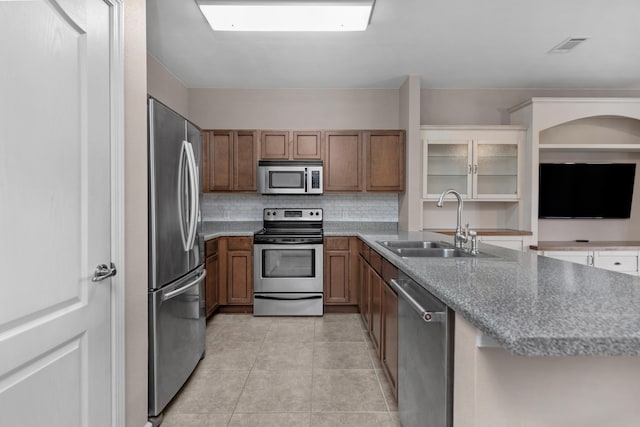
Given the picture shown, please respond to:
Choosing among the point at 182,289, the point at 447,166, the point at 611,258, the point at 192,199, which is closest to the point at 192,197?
the point at 192,199

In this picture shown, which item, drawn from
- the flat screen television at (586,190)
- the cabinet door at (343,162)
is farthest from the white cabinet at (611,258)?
the cabinet door at (343,162)

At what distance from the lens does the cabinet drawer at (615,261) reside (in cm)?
363

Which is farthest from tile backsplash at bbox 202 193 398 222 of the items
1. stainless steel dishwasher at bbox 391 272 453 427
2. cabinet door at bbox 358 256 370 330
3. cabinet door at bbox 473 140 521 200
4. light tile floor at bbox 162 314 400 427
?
stainless steel dishwasher at bbox 391 272 453 427

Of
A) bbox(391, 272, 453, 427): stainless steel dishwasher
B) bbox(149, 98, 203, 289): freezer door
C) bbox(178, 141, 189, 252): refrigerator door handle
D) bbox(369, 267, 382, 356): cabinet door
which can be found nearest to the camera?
bbox(391, 272, 453, 427): stainless steel dishwasher

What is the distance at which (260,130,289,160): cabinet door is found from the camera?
13.4 ft

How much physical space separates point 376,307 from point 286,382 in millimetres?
852

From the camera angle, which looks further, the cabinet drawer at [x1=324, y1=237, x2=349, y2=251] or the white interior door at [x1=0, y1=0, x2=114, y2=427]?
the cabinet drawer at [x1=324, y1=237, x2=349, y2=251]

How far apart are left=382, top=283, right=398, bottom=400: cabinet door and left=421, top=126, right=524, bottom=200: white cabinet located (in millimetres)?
2125

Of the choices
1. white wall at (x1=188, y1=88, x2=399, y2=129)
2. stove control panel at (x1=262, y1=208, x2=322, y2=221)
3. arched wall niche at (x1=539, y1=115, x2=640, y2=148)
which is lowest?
stove control panel at (x1=262, y1=208, x2=322, y2=221)

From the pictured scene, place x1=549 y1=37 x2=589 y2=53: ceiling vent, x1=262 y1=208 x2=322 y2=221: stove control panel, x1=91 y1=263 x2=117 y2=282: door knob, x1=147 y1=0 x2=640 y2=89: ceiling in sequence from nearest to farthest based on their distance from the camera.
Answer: x1=91 y1=263 x2=117 y2=282: door knob → x1=147 y1=0 x2=640 y2=89: ceiling → x1=549 y1=37 x2=589 y2=53: ceiling vent → x1=262 y1=208 x2=322 y2=221: stove control panel

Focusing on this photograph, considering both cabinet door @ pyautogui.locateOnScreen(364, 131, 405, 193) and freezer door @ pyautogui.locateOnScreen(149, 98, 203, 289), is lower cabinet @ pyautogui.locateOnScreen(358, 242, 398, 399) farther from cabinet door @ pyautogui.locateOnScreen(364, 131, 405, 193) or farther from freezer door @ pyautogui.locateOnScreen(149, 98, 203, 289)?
freezer door @ pyautogui.locateOnScreen(149, 98, 203, 289)

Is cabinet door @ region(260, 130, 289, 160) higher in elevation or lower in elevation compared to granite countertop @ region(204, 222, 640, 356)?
higher

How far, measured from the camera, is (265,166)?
4.04 m

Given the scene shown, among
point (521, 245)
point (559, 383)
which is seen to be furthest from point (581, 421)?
point (521, 245)
